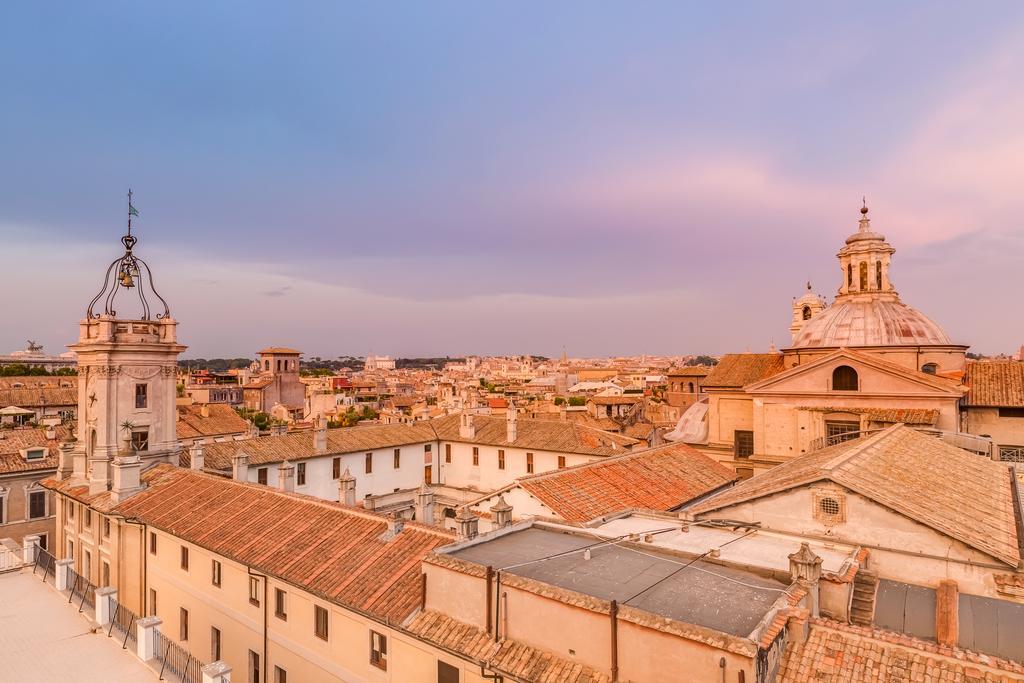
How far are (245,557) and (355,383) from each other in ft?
473

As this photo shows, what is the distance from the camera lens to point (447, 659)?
1071 cm

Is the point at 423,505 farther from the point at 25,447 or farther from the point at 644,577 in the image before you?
the point at 25,447

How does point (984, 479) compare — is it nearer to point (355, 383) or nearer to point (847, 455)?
point (847, 455)

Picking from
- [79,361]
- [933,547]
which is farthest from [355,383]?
[933,547]

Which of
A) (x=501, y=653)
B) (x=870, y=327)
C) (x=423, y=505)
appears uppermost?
(x=870, y=327)

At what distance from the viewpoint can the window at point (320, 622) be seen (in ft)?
46.3

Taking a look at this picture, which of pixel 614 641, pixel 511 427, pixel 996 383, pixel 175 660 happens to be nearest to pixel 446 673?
pixel 614 641

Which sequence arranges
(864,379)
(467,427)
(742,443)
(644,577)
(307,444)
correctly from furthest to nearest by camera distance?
(467,427) < (307,444) < (742,443) < (864,379) < (644,577)

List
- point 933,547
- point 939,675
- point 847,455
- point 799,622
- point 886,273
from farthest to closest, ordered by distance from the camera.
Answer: point 886,273 < point 847,455 < point 933,547 < point 799,622 < point 939,675

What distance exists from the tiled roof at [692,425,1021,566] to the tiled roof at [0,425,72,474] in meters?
34.4

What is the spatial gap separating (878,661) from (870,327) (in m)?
24.7

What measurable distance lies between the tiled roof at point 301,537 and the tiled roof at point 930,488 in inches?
317

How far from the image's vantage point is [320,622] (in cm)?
1424

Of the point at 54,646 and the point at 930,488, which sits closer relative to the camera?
the point at 54,646
